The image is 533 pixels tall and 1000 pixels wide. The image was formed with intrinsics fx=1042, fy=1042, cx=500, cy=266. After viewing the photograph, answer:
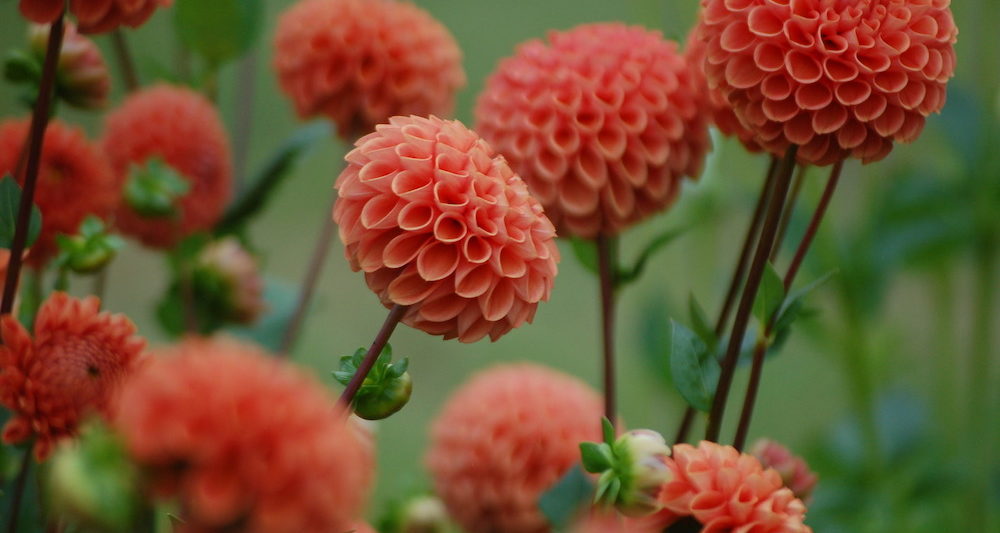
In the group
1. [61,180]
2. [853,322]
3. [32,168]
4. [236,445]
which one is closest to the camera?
[236,445]

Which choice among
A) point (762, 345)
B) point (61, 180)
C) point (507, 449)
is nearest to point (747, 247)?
point (762, 345)

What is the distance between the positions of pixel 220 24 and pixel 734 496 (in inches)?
14.9

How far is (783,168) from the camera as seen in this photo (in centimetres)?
30

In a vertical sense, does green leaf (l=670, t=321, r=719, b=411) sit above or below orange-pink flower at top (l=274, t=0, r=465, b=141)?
below

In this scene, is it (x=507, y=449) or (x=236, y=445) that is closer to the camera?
(x=236, y=445)

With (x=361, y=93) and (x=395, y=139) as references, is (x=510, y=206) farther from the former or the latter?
(x=361, y=93)

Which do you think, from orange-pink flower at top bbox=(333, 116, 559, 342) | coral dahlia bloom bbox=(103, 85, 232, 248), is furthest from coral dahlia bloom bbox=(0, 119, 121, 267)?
orange-pink flower at top bbox=(333, 116, 559, 342)

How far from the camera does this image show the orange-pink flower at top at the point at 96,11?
0.93 feet

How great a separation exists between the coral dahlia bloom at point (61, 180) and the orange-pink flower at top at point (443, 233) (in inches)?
6.8

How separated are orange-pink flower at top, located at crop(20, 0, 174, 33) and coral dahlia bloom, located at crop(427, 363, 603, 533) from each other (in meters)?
0.22

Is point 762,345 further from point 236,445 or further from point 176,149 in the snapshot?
point 176,149

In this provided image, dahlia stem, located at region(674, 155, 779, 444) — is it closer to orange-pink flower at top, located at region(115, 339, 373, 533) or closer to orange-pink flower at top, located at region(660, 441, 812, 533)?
orange-pink flower at top, located at region(660, 441, 812, 533)

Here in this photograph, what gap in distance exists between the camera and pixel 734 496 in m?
0.26

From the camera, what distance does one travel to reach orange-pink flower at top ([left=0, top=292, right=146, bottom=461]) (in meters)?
0.26
